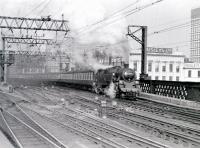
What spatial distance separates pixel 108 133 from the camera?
1388 centimetres

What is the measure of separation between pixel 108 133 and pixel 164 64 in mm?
75251

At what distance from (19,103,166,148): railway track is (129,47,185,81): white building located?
67.2 meters

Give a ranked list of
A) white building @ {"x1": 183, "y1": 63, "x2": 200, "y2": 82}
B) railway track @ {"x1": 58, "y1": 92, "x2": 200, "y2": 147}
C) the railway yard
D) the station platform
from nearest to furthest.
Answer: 1. the railway yard
2. railway track @ {"x1": 58, "y1": 92, "x2": 200, "y2": 147}
3. the station platform
4. white building @ {"x1": 183, "y1": 63, "x2": 200, "y2": 82}

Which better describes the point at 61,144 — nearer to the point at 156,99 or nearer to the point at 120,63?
the point at 156,99

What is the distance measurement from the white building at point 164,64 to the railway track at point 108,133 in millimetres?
67227

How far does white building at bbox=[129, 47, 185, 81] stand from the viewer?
8550 cm

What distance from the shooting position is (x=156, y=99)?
27.9 meters

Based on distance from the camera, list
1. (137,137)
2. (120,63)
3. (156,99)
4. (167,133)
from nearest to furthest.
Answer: (137,137), (167,133), (156,99), (120,63)

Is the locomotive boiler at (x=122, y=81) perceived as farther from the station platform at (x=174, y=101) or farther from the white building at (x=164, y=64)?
the white building at (x=164, y=64)

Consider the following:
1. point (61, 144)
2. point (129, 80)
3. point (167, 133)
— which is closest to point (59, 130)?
point (61, 144)

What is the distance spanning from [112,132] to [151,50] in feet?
248

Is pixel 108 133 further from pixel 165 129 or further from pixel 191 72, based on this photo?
pixel 191 72

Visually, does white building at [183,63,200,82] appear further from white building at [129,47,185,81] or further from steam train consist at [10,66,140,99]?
steam train consist at [10,66,140,99]

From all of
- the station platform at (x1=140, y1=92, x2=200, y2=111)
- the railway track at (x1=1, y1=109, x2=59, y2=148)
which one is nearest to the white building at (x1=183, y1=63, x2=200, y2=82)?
the station platform at (x1=140, y1=92, x2=200, y2=111)
